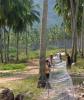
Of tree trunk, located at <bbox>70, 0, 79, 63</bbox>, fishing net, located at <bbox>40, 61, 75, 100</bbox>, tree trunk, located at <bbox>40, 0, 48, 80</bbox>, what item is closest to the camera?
fishing net, located at <bbox>40, 61, 75, 100</bbox>

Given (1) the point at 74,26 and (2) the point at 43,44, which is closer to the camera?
(2) the point at 43,44

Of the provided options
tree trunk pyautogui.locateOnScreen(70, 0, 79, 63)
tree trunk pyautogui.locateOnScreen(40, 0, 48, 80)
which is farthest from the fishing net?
tree trunk pyautogui.locateOnScreen(70, 0, 79, 63)

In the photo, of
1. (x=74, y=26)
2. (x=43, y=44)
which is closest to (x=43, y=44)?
(x=43, y=44)

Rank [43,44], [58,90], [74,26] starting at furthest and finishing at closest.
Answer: [74,26], [43,44], [58,90]

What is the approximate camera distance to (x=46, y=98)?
616 inches

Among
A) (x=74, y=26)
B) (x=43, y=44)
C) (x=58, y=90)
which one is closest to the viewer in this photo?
(x=58, y=90)

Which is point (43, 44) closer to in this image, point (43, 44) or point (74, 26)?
point (43, 44)

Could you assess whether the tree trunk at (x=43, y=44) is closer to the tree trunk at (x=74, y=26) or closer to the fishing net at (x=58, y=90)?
the fishing net at (x=58, y=90)

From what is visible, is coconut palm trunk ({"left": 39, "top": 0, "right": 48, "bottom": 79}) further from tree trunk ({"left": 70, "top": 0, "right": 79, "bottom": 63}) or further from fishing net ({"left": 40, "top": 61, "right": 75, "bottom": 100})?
tree trunk ({"left": 70, "top": 0, "right": 79, "bottom": 63})

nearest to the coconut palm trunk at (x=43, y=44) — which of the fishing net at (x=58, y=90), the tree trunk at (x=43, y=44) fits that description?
the tree trunk at (x=43, y=44)

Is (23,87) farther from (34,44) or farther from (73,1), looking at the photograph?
(34,44)

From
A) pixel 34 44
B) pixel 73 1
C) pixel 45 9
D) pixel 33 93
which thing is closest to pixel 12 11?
pixel 73 1

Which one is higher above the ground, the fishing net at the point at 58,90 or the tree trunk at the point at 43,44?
the tree trunk at the point at 43,44

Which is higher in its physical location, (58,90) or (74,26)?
(74,26)
